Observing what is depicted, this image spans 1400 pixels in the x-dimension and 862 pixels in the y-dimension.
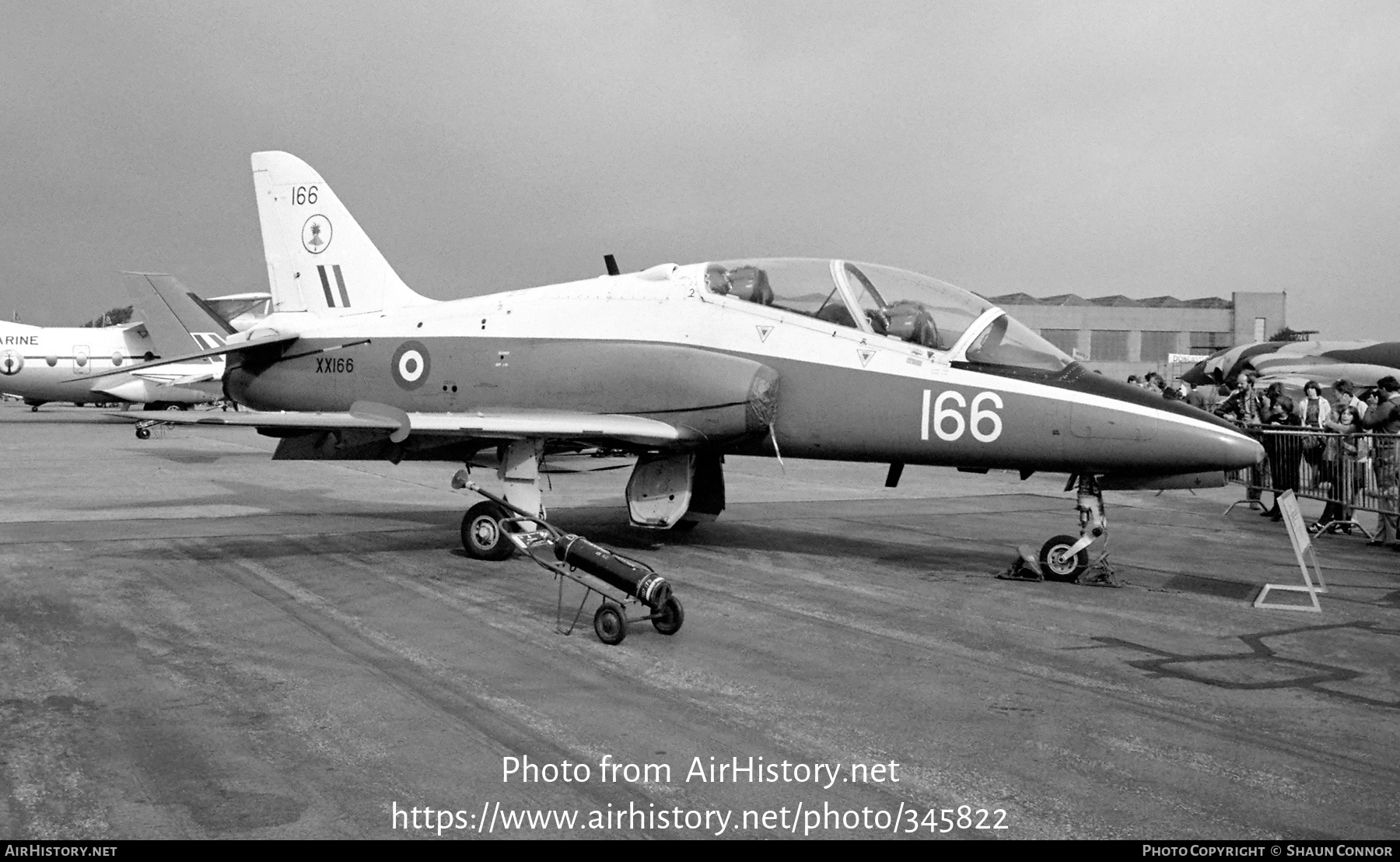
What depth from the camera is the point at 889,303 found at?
981 cm

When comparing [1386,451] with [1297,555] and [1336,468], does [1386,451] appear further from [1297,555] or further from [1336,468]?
[1297,555]

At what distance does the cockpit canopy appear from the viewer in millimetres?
9367

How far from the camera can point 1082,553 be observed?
30.8 feet

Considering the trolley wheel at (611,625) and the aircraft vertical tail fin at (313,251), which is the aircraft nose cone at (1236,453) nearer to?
the trolley wheel at (611,625)

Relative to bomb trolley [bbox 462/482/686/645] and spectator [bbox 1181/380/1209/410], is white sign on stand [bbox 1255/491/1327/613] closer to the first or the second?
bomb trolley [bbox 462/482/686/645]

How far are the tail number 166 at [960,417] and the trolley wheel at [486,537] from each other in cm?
404

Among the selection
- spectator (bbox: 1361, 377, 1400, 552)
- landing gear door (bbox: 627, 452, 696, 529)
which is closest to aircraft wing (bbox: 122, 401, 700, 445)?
landing gear door (bbox: 627, 452, 696, 529)

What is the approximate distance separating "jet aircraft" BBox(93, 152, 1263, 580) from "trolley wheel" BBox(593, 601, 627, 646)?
7.28 ft

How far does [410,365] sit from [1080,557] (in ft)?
23.9

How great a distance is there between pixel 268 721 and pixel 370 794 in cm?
121

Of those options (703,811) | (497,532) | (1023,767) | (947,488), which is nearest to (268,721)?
(703,811)

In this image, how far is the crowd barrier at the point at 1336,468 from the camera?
41.7 ft

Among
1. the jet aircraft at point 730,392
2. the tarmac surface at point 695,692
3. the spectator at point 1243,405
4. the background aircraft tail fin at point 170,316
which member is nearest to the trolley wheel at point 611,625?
the tarmac surface at point 695,692
